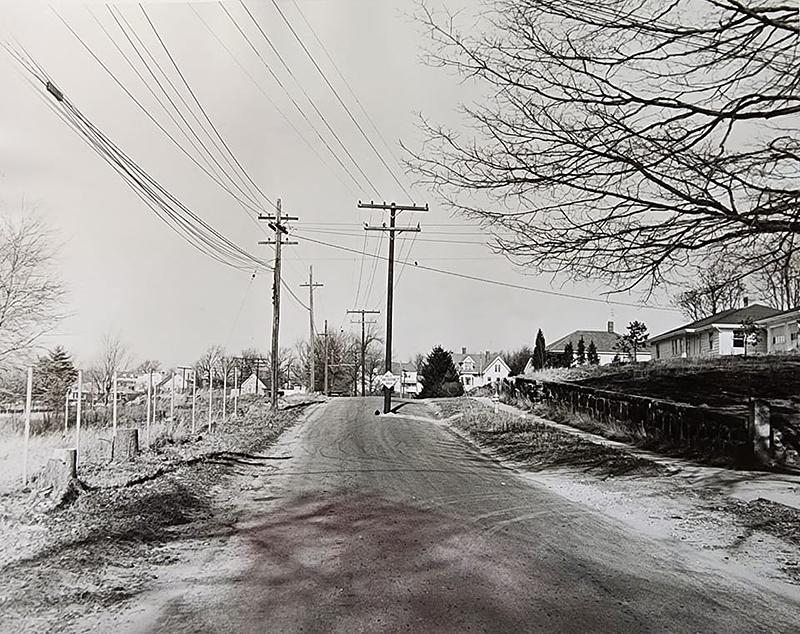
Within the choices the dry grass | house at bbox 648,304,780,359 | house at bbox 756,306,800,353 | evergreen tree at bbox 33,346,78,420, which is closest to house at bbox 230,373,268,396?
house at bbox 648,304,780,359

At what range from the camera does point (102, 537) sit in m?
3.94

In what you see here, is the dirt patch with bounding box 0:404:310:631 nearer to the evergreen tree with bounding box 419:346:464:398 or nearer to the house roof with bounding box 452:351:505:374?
the evergreen tree with bounding box 419:346:464:398

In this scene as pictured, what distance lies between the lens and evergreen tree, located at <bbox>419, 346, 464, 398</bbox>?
94.3ft

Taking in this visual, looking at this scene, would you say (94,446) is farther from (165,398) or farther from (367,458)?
(165,398)

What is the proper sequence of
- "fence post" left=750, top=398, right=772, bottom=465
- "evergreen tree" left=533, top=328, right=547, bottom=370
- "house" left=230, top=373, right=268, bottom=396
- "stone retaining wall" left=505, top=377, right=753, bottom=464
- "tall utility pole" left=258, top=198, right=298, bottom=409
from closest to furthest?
"fence post" left=750, top=398, right=772, bottom=465
"stone retaining wall" left=505, top=377, right=753, bottom=464
"tall utility pole" left=258, top=198, right=298, bottom=409
"house" left=230, top=373, right=268, bottom=396
"evergreen tree" left=533, top=328, right=547, bottom=370

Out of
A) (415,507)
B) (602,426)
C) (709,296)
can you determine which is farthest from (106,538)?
(602,426)

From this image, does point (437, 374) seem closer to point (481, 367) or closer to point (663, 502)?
point (663, 502)

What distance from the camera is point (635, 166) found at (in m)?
5.09

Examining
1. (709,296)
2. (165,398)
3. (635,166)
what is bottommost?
(165,398)

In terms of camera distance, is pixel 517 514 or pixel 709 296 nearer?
pixel 517 514

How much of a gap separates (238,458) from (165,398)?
2.94m

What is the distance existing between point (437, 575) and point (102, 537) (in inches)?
69.0

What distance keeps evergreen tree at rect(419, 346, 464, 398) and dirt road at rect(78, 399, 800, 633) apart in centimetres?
2293

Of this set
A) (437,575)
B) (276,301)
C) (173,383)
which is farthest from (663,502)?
(276,301)
